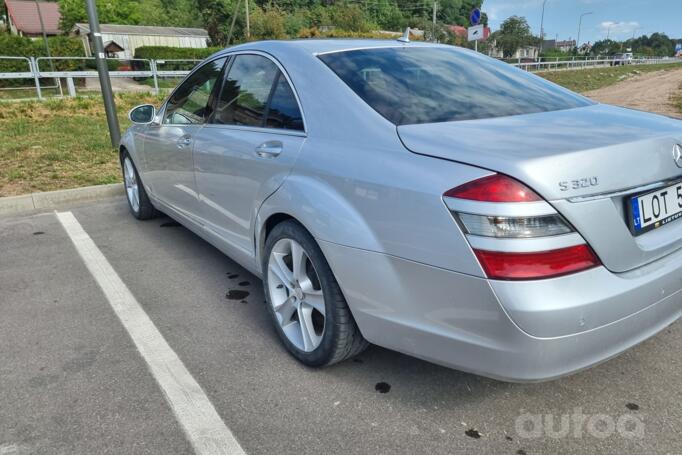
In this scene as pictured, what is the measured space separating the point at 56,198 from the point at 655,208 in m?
5.78

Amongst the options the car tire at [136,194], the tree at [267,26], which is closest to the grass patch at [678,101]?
the car tire at [136,194]

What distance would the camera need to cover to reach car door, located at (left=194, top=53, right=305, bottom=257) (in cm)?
260

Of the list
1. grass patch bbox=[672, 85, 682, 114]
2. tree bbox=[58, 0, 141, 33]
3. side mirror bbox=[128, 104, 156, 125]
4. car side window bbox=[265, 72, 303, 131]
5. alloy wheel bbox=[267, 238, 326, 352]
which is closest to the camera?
alloy wheel bbox=[267, 238, 326, 352]

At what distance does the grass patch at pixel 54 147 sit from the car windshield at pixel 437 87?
4.72 metres

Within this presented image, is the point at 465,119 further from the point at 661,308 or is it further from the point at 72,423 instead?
the point at 72,423

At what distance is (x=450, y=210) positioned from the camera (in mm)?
1758

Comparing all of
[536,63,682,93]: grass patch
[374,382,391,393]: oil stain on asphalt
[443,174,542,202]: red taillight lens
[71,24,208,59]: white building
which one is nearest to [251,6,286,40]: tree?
[71,24,208,59]: white building

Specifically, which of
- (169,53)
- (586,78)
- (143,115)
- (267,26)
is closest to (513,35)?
(267,26)

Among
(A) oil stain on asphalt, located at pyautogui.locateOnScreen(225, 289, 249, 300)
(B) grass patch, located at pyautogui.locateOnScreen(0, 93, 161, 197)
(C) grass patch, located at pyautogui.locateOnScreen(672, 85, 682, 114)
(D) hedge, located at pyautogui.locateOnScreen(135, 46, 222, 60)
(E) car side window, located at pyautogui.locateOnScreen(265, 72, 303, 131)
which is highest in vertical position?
(D) hedge, located at pyautogui.locateOnScreen(135, 46, 222, 60)

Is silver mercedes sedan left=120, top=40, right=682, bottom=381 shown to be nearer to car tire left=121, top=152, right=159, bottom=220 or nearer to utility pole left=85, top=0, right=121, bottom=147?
car tire left=121, top=152, right=159, bottom=220

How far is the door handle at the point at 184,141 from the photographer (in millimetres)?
3503

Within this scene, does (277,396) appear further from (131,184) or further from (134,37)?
(134,37)

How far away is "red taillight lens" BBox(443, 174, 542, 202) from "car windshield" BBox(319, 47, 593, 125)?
53 cm

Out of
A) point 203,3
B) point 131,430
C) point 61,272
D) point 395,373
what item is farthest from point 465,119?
point 203,3
